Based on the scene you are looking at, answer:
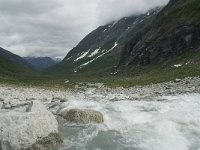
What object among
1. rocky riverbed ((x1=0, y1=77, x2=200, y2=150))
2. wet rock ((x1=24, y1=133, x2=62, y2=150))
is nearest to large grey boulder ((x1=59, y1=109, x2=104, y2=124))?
rocky riverbed ((x1=0, y1=77, x2=200, y2=150))

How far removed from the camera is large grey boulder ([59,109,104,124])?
27.0 m

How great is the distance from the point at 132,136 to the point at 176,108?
30.6 ft

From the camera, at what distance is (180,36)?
11919cm

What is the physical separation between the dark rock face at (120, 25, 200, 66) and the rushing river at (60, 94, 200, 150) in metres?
82.4

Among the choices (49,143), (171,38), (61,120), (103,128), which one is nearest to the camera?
(49,143)

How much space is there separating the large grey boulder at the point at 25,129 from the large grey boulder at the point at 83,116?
495 centimetres

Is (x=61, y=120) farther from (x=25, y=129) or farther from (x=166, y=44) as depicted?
(x=166, y=44)

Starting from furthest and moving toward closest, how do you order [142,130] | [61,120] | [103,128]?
[61,120] → [103,128] → [142,130]

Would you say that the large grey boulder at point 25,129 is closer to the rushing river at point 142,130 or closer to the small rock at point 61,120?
the rushing river at point 142,130

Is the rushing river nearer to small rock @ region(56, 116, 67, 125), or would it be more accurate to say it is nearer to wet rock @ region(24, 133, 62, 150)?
wet rock @ region(24, 133, 62, 150)

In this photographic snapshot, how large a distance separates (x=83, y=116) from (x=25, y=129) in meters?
7.40

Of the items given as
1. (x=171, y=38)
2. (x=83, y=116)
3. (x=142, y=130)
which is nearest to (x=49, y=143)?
(x=83, y=116)

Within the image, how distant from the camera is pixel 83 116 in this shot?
1069 inches

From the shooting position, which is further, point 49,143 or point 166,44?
point 166,44
